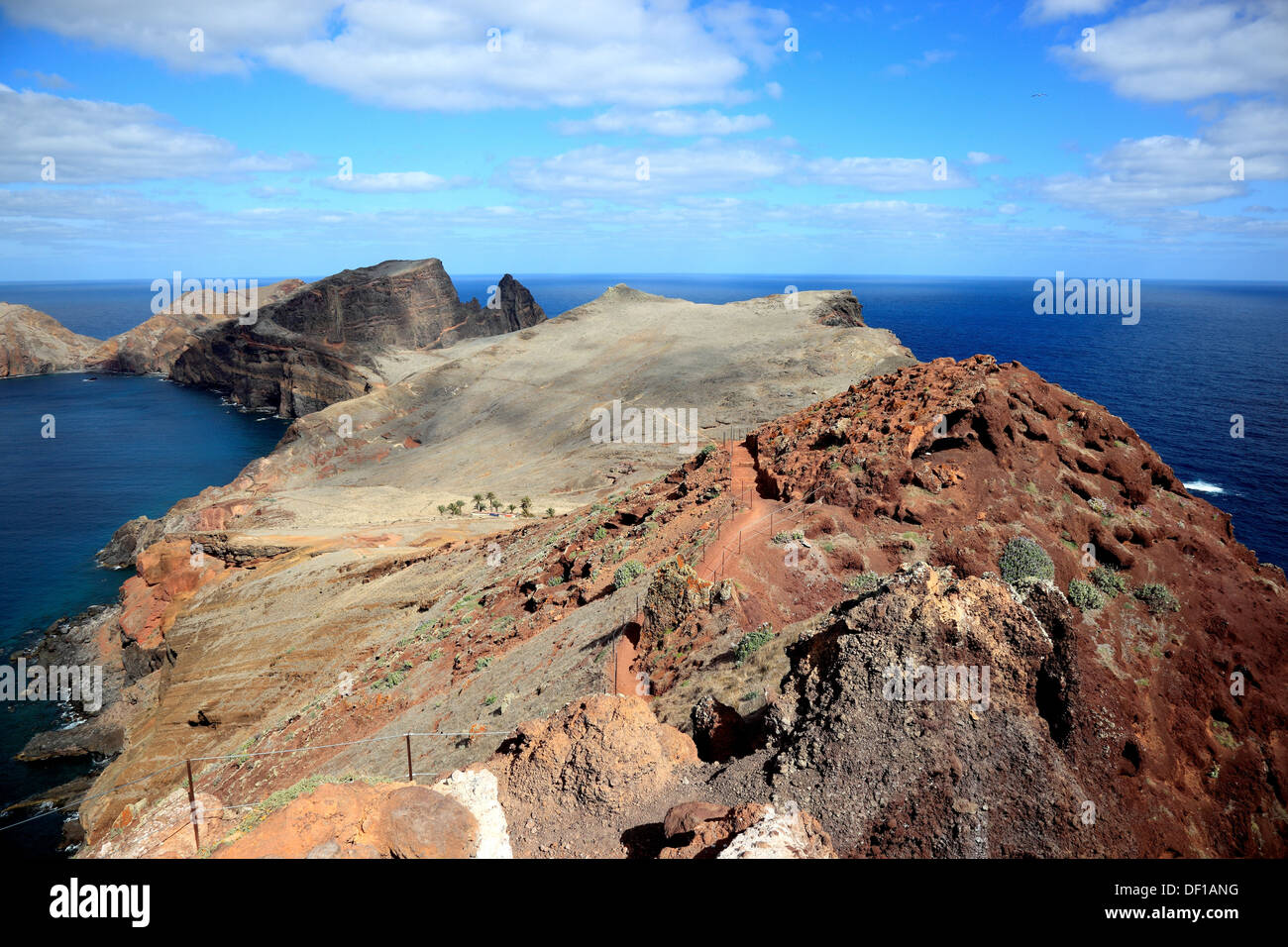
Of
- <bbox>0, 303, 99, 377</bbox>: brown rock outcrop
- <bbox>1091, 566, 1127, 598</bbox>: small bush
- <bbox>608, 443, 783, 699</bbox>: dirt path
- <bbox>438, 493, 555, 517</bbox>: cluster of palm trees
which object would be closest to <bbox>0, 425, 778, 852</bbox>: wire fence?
<bbox>608, 443, 783, 699</bbox>: dirt path

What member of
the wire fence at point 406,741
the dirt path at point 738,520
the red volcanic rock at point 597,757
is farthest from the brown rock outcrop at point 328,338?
the red volcanic rock at point 597,757

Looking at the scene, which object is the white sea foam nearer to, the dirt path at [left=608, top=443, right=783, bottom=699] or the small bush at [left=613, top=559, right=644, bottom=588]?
the dirt path at [left=608, top=443, right=783, bottom=699]

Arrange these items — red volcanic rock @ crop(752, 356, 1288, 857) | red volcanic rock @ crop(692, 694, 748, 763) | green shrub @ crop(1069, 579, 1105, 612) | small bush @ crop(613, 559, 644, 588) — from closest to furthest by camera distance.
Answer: red volcanic rock @ crop(752, 356, 1288, 857) → red volcanic rock @ crop(692, 694, 748, 763) → green shrub @ crop(1069, 579, 1105, 612) → small bush @ crop(613, 559, 644, 588)

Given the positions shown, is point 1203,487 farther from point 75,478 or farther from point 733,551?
point 75,478

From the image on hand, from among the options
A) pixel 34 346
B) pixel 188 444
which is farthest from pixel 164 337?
pixel 188 444

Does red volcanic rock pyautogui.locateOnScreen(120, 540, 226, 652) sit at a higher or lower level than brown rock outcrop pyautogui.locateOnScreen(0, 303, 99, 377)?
lower

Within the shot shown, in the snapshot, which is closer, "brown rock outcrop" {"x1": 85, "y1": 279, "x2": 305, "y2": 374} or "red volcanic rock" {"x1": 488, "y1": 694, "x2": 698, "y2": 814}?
"red volcanic rock" {"x1": 488, "y1": 694, "x2": 698, "y2": 814}

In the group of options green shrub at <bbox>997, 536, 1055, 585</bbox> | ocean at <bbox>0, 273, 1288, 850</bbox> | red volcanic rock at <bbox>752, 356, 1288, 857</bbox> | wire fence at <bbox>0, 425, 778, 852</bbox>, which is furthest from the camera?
ocean at <bbox>0, 273, 1288, 850</bbox>
